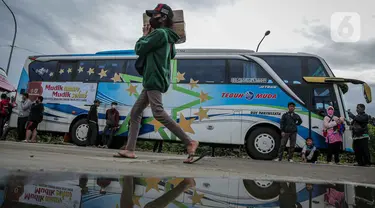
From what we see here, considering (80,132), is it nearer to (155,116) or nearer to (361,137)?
(155,116)

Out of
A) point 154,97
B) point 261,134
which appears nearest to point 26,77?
point 261,134

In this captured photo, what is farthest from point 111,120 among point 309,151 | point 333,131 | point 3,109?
point 333,131

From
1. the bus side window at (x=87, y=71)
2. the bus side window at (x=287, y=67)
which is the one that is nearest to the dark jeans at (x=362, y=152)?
the bus side window at (x=287, y=67)

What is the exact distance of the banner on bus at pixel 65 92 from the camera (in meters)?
9.48

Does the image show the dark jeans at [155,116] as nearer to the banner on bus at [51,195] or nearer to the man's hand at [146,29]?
the man's hand at [146,29]

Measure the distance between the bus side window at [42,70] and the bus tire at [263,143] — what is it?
6.80 metres

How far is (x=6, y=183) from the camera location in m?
1.24

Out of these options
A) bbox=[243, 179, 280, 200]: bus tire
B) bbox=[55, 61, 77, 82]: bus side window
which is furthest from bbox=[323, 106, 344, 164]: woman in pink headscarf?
bbox=[55, 61, 77, 82]: bus side window

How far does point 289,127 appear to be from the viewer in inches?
285

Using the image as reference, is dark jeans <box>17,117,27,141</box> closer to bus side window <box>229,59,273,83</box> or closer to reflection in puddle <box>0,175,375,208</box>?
bus side window <box>229,59,273,83</box>

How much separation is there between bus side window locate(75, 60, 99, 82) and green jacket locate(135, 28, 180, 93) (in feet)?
21.6

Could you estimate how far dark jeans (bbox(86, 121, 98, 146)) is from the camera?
8898 mm

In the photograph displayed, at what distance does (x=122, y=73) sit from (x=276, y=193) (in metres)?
8.21

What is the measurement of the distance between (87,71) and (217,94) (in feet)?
14.2
